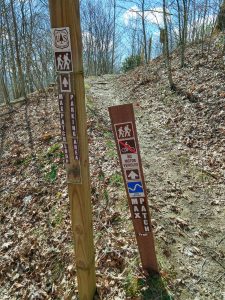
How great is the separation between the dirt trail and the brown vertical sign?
51 centimetres

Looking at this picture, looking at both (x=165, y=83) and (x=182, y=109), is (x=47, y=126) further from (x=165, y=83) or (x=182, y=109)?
(x=165, y=83)

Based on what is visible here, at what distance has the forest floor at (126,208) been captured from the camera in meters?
3.67

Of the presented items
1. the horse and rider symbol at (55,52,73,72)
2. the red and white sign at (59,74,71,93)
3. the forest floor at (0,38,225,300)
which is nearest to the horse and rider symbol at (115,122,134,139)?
the red and white sign at (59,74,71,93)

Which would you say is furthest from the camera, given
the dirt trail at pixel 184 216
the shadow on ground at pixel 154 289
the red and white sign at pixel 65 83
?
the dirt trail at pixel 184 216

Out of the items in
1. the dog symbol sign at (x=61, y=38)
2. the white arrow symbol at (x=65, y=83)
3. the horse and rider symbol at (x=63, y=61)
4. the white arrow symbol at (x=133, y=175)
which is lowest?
the white arrow symbol at (x=133, y=175)

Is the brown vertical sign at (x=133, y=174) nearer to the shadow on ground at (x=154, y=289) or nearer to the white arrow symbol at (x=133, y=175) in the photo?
the white arrow symbol at (x=133, y=175)

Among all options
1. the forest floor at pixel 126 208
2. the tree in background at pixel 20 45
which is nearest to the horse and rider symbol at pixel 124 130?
the forest floor at pixel 126 208

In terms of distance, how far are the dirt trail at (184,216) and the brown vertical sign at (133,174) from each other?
51 cm

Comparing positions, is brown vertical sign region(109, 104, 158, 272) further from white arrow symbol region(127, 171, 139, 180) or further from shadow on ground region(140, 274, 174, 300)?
shadow on ground region(140, 274, 174, 300)

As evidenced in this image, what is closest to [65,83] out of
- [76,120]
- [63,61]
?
[63,61]

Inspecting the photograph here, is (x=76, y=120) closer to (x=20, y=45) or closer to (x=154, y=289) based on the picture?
(x=154, y=289)

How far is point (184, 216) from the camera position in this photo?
464 centimetres

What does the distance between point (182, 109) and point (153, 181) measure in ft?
13.6

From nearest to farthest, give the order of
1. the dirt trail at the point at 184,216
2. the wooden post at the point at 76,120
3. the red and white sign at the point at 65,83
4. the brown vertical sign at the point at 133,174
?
1. the wooden post at the point at 76,120
2. the red and white sign at the point at 65,83
3. the brown vertical sign at the point at 133,174
4. the dirt trail at the point at 184,216
